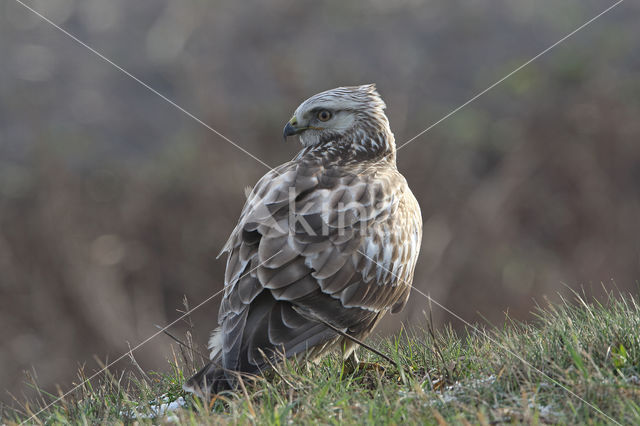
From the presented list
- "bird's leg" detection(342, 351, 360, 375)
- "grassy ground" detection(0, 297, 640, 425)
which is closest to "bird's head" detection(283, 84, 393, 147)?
"bird's leg" detection(342, 351, 360, 375)

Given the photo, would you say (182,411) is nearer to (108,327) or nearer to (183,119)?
(108,327)

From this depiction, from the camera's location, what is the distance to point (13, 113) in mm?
15727

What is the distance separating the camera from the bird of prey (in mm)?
4230

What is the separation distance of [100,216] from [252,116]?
3400 millimetres

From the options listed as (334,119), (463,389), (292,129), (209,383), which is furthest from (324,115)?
(463,389)

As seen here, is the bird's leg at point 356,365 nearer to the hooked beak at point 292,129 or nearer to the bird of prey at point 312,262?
the bird of prey at point 312,262

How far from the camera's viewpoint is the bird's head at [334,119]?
5582 mm

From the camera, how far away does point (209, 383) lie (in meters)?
4.00

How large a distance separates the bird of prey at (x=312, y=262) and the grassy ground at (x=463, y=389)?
7.3 inches

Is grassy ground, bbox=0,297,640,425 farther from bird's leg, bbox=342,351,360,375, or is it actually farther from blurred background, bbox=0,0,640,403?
blurred background, bbox=0,0,640,403

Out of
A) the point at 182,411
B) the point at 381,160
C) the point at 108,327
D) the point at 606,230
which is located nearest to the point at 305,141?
the point at 381,160

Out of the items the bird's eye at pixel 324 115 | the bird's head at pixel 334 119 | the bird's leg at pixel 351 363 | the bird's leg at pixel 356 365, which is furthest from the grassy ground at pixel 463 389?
the bird's eye at pixel 324 115

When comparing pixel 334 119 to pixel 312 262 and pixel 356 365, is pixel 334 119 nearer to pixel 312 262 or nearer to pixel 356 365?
pixel 312 262

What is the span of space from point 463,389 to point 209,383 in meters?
1.40
